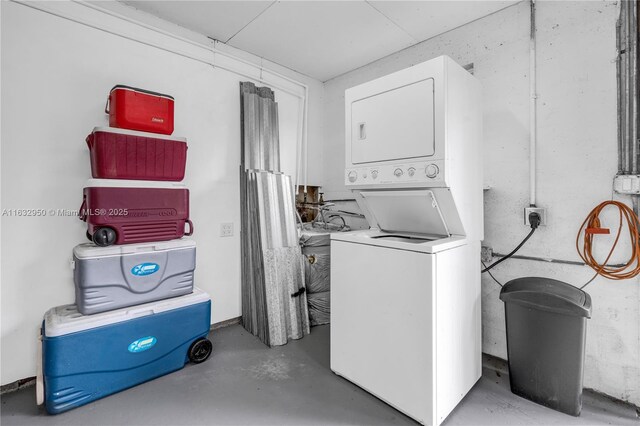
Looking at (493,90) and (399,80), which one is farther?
(493,90)

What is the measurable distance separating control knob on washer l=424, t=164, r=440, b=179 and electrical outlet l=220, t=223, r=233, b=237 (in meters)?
1.83

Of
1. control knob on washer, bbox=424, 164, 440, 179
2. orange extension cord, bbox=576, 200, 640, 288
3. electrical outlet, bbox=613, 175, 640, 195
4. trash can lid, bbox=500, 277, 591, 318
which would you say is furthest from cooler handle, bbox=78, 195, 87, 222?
electrical outlet, bbox=613, 175, 640, 195

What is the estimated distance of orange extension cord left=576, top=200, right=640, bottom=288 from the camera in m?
1.65

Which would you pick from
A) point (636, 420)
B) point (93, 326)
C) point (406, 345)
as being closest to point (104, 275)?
point (93, 326)

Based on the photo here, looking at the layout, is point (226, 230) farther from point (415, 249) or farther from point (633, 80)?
point (633, 80)

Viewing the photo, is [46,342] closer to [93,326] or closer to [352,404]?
[93,326]

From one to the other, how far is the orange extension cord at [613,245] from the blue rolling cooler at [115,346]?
2478mm

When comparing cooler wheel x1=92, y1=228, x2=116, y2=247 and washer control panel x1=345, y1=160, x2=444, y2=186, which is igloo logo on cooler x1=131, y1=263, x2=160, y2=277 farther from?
washer control panel x1=345, y1=160, x2=444, y2=186

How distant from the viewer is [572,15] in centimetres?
184

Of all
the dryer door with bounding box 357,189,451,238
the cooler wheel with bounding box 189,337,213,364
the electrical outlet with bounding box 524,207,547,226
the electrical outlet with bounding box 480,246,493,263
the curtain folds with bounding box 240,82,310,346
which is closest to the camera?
the dryer door with bounding box 357,189,451,238

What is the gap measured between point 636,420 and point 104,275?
3.08 m

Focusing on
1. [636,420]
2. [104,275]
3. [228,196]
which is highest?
[228,196]

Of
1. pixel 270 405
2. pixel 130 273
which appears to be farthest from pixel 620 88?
pixel 130 273

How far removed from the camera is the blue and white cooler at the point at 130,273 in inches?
66.5
